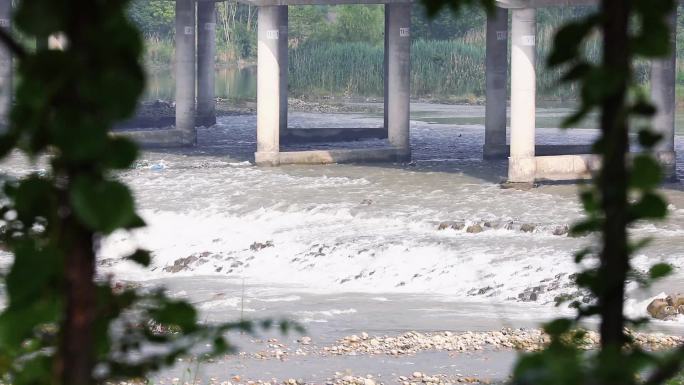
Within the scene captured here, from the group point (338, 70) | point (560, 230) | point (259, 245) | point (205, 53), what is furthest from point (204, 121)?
point (560, 230)

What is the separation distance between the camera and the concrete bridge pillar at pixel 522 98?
84.3 ft

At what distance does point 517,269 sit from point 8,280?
17.1m

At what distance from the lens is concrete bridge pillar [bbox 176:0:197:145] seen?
116 ft

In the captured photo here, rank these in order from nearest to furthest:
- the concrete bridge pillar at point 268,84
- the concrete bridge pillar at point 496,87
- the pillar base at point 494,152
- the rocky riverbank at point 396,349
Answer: the rocky riverbank at point 396,349, the concrete bridge pillar at point 268,84, the concrete bridge pillar at point 496,87, the pillar base at point 494,152

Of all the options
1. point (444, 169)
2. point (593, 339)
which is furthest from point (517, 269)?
point (444, 169)

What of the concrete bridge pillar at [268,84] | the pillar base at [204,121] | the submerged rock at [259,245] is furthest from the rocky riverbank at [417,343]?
the pillar base at [204,121]

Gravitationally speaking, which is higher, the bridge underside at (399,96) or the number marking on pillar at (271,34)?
the number marking on pillar at (271,34)

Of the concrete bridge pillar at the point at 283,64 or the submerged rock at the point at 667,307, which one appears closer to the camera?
the submerged rock at the point at 667,307

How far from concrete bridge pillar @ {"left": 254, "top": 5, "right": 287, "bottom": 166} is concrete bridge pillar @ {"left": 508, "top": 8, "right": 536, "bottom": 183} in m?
5.79

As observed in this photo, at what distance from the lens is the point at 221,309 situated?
1644cm

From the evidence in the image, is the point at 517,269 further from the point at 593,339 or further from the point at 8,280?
the point at 8,280

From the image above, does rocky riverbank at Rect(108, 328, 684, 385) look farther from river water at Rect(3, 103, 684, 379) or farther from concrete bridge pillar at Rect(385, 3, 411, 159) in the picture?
concrete bridge pillar at Rect(385, 3, 411, 159)

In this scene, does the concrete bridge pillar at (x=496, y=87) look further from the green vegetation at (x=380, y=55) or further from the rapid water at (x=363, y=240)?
the green vegetation at (x=380, y=55)

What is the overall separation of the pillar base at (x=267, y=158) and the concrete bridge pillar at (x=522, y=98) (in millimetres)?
6255
